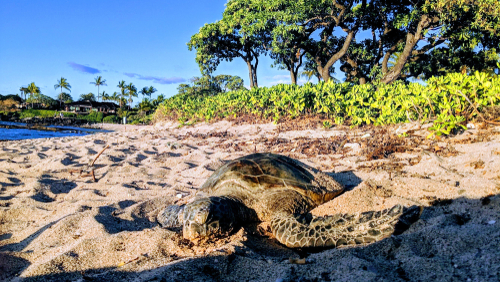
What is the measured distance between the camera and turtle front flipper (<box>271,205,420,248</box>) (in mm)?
2039

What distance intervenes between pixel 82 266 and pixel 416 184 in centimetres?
315

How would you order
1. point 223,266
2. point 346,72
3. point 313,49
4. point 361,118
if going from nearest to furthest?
point 223,266, point 361,118, point 313,49, point 346,72

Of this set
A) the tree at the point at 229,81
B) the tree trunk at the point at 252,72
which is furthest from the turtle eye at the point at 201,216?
the tree at the point at 229,81

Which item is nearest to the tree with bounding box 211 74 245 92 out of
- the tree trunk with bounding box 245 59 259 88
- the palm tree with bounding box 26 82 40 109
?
the tree trunk with bounding box 245 59 259 88

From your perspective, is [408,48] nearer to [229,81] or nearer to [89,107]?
[229,81]

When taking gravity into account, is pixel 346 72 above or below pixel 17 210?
above

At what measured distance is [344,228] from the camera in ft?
7.13

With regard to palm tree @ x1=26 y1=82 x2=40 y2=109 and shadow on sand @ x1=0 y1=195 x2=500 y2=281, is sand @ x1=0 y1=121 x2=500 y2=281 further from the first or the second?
palm tree @ x1=26 y1=82 x2=40 y2=109

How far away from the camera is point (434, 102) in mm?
5145

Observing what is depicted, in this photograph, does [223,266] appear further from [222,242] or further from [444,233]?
[444,233]

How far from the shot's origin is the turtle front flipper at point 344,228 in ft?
6.69

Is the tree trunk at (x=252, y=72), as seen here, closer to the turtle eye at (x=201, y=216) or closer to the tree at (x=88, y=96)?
the turtle eye at (x=201, y=216)

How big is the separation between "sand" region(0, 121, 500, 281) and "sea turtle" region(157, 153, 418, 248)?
103 millimetres

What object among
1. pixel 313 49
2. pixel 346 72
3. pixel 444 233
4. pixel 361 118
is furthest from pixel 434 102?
pixel 346 72
